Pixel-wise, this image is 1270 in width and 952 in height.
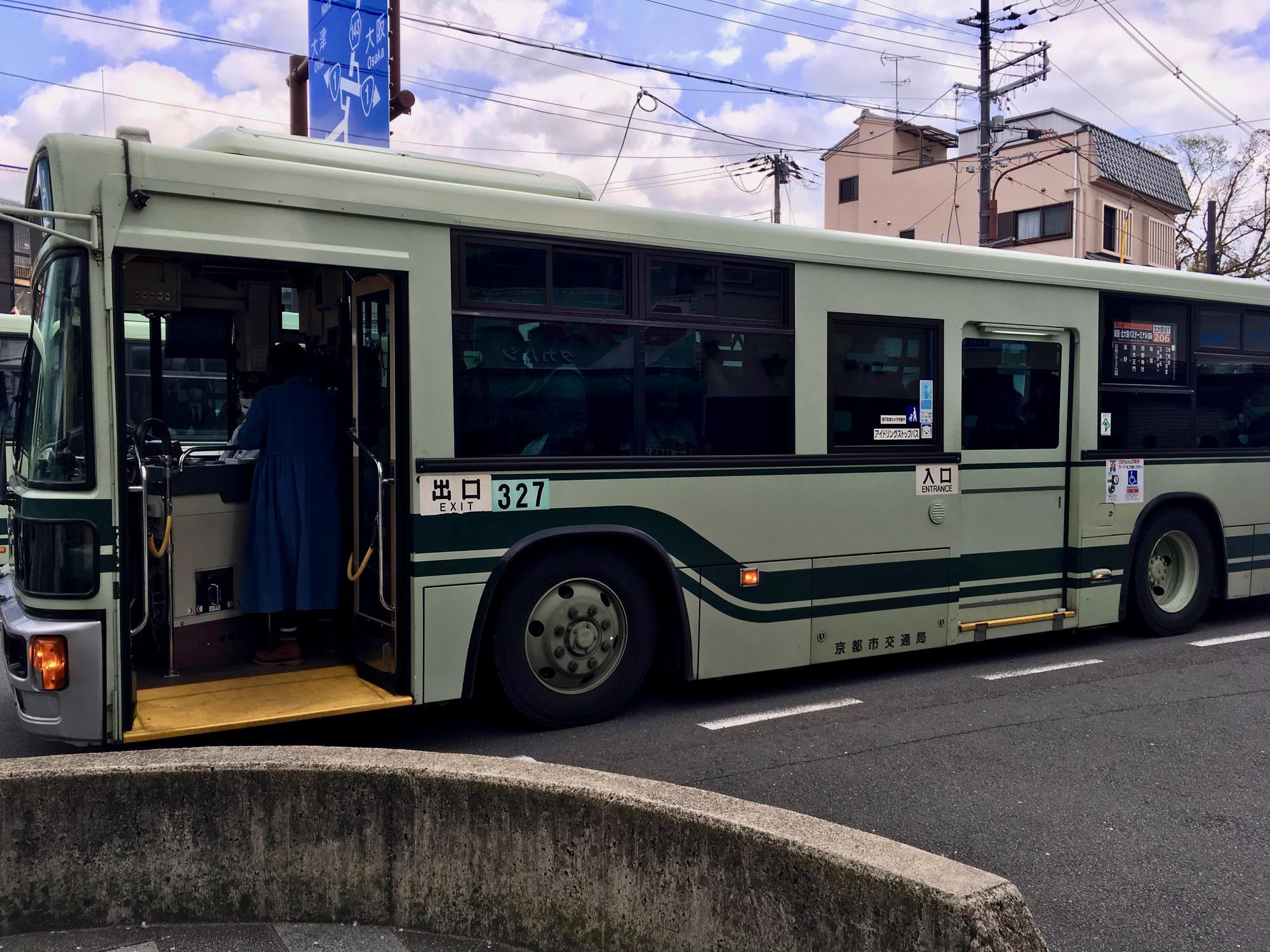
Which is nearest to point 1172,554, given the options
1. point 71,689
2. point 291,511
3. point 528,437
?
point 528,437

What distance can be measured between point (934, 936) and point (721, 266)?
14.4 feet

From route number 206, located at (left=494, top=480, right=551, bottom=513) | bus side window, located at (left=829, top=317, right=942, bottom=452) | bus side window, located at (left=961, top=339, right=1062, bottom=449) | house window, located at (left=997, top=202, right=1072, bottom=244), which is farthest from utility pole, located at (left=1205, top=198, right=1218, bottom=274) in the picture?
route number 206, located at (left=494, top=480, right=551, bottom=513)

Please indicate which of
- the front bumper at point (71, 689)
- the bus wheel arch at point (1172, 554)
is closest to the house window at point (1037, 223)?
the bus wheel arch at point (1172, 554)

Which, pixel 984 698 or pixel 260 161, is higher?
pixel 260 161

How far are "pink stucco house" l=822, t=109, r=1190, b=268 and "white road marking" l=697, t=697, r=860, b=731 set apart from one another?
27.0m

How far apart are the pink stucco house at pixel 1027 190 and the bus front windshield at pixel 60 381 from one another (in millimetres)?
28922

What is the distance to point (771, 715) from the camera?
6.23 metres

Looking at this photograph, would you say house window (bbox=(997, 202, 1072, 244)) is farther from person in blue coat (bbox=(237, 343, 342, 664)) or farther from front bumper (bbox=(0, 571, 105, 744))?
front bumper (bbox=(0, 571, 105, 744))

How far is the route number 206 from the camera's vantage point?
5.48 m

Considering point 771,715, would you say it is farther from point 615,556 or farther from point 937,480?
point 937,480

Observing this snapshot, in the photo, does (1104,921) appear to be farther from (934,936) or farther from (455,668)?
(455,668)

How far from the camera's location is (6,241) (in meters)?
19.9

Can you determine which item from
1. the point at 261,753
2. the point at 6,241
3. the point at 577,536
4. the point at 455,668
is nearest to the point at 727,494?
the point at 577,536

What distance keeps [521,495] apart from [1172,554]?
5755 mm
